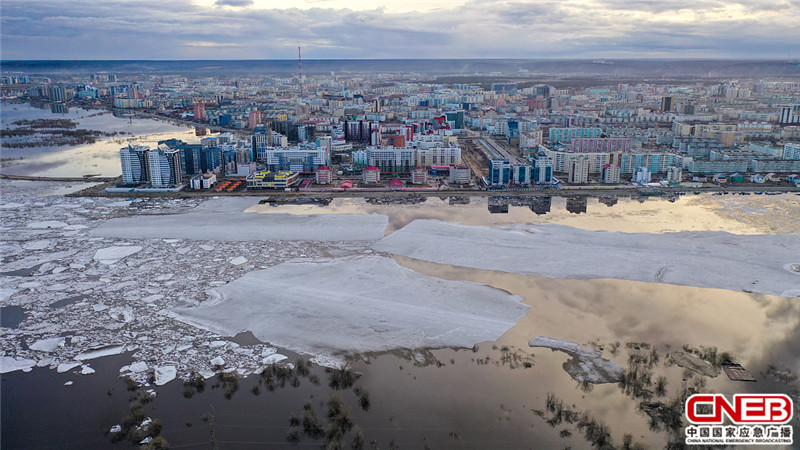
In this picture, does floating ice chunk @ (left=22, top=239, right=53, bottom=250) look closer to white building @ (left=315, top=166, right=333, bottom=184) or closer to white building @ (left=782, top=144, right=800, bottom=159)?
white building @ (left=315, top=166, right=333, bottom=184)

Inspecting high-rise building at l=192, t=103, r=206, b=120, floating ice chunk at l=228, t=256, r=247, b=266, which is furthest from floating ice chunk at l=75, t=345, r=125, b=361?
high-rise building at l=192, t=103, r=206, b=120

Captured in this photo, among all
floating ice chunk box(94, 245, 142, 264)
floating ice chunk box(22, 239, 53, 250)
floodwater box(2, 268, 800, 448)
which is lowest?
floodwater box(2, 268, 800, 448)

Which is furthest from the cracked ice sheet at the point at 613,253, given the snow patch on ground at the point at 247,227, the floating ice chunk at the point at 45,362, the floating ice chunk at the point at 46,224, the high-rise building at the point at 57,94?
the high-rise building at the point at 57,94

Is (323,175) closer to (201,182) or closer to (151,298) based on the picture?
(201,182)

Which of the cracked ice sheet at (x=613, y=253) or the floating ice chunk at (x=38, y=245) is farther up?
the floating ice chunk at (x=38, y=245)

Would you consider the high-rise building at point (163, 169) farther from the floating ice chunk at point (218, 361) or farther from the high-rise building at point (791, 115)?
the high-rise building at point (791, 115)

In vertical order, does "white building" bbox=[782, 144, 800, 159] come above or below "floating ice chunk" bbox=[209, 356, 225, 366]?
above

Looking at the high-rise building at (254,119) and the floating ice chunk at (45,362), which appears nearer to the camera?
the floating ice chunk at (45,362)
